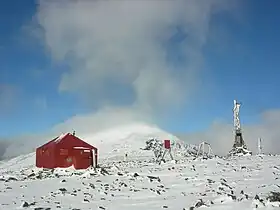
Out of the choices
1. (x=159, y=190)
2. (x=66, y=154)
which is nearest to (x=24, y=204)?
(x=159, y=190)

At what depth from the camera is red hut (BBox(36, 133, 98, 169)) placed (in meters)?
50.8

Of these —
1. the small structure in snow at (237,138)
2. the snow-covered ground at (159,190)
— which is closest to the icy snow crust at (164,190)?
the snow-covered ground at (159,190)

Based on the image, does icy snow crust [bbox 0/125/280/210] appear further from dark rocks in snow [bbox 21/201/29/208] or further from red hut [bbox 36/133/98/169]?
red hut [bbox 36/133/98/169]

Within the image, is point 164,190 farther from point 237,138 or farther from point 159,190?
point 237,138

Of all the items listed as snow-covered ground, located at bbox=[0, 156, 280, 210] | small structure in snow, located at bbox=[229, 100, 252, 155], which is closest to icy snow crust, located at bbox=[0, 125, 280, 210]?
snow-covered ground, located at bbox=[0, 156, 280, 210]

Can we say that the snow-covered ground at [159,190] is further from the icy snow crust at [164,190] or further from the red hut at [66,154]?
the red hut at [66,154]

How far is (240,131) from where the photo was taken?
2008 inches

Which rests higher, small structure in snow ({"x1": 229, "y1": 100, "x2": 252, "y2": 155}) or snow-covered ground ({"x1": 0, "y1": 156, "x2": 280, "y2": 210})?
→ small structure in snow ({"x1": 229, "y1": 100, "x2": 252, "y2": 155})

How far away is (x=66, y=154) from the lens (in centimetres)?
5128

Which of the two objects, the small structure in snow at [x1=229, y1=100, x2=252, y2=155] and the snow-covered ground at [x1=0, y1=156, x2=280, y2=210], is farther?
the small structure in snow at [x1=229, y1=100, x2=252, y2=155]

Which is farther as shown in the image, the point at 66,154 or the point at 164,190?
the point at 66,154

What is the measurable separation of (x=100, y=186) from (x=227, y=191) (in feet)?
24.9

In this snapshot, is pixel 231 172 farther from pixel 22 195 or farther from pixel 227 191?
pixel 22 195

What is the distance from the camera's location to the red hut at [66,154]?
50.8m
